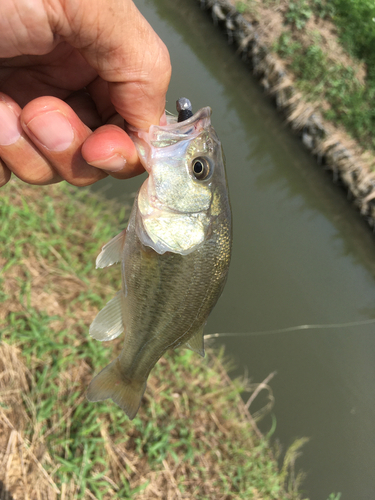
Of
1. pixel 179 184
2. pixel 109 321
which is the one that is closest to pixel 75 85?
pixel 179 184

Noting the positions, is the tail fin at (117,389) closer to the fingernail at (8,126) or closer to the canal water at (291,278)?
the fingernail at (8,126)

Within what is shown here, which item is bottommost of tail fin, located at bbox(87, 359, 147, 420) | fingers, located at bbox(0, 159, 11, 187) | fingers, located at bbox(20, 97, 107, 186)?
tail fin, located at bbox(87, 359, 147, 420)

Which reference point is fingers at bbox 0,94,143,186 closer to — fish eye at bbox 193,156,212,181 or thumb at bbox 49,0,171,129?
thumb at bbox 49,0,171,129

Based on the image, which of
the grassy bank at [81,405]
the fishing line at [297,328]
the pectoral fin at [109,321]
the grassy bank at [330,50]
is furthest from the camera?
the grassy bank at [330,50]

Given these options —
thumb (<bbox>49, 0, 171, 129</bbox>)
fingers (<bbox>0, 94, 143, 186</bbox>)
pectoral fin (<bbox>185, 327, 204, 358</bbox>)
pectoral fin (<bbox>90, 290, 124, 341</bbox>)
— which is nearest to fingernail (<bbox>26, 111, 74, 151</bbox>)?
fingers (<bbox>0, 94, 143, 186</bbox>)

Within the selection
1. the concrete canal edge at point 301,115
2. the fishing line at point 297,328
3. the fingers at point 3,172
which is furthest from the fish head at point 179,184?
the concrete canal edge at point 301,115

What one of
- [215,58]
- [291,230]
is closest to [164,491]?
[291,230]

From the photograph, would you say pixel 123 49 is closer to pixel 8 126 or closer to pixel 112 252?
pixel 8 126
